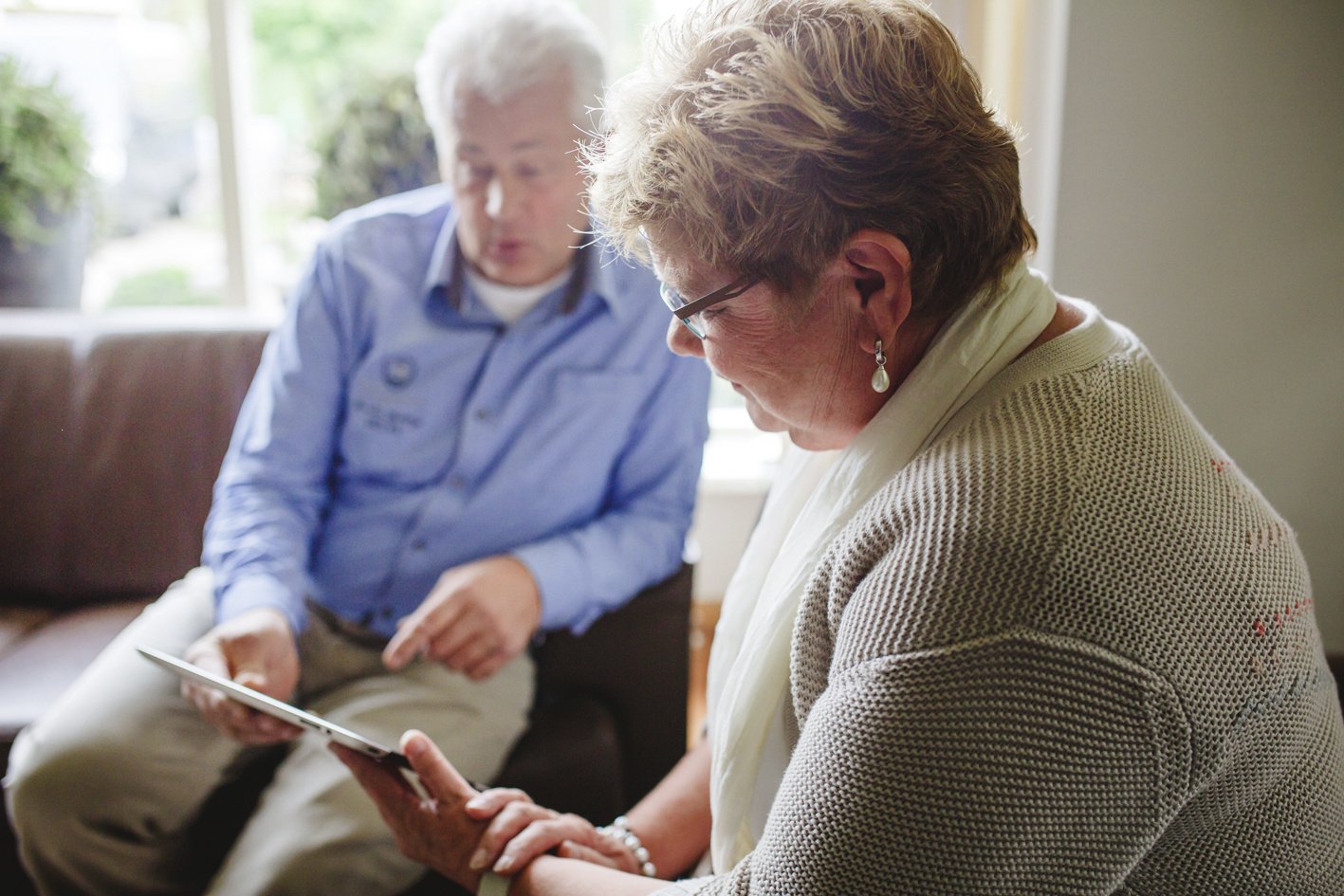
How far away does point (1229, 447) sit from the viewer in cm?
163

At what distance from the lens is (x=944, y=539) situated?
68 cm

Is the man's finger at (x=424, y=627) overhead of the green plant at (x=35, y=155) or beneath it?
beneath

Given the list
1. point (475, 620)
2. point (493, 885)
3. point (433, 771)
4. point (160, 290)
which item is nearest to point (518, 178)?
point (475, 620)

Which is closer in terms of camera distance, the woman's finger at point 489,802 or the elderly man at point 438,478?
the woman's finger at point 489,802

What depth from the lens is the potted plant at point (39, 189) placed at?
2.42 meters

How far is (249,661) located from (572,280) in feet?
2.26

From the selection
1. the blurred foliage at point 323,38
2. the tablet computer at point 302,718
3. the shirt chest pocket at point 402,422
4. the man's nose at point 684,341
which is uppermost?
the blurred foliage at point 323,38

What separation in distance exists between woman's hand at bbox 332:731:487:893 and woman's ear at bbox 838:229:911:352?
22.8 inches

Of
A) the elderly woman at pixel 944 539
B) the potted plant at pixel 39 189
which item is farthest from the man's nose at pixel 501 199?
the potted plant at pixel 39 189

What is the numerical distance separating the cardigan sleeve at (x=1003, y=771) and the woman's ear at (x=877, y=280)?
0.27 m

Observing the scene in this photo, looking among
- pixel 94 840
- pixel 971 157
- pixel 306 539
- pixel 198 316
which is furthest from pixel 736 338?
pixel 198 316

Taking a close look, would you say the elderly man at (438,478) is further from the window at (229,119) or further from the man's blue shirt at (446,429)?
the window at (229,119)

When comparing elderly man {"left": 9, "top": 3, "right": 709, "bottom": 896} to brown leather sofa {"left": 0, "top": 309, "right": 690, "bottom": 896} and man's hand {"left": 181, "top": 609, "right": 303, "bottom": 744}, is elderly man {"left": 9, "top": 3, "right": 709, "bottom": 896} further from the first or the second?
brown leather sofa {"left": 0, "top": 309, "right": 690, "bottom": 896}

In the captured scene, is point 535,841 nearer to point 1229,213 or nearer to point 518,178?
point 518,178
